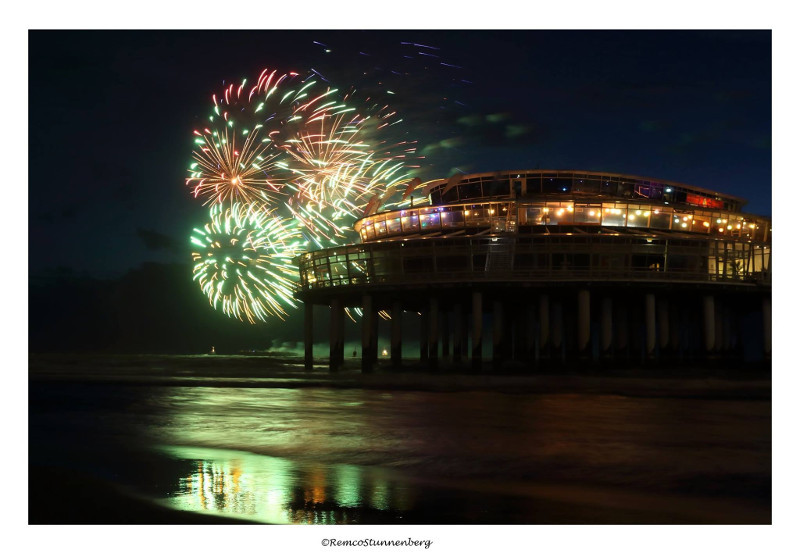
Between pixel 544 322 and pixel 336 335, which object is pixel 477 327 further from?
pixel 336 335

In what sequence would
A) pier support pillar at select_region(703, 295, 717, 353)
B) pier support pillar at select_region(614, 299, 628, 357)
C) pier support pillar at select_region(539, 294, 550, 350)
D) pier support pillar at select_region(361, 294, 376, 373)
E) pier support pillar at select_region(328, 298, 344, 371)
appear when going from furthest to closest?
pier support pillar at select_region(328, 298, 344, 371), pier support pillar at select_region(614, 299, 628, 357), pier support pillar at select_region(361, 294, 376, 373), pier support pillar at select_region(539, 294, 550, 350), pier support pillar at select_region(703, 295, 717, 353)

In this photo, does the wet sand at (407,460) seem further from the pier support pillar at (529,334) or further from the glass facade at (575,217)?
the pier support pillar at (529,334)

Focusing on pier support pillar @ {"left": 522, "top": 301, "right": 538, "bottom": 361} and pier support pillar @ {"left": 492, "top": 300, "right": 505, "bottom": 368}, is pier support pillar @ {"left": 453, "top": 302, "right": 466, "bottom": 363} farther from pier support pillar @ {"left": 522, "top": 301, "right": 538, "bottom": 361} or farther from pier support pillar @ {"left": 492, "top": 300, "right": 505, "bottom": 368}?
pier support pillar @ {"left": 492, "top": 300, "right": 505, "bottom": 368}

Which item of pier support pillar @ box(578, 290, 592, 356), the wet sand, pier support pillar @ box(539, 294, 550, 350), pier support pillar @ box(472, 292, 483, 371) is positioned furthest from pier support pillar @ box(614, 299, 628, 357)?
the wet sand

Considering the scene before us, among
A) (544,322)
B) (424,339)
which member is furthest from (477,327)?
(424,339)

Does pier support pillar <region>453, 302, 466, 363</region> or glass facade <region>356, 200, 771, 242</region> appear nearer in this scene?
glass facade <region>356, 200, 771, 242</region>

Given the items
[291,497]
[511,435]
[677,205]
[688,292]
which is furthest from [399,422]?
[677,205]
